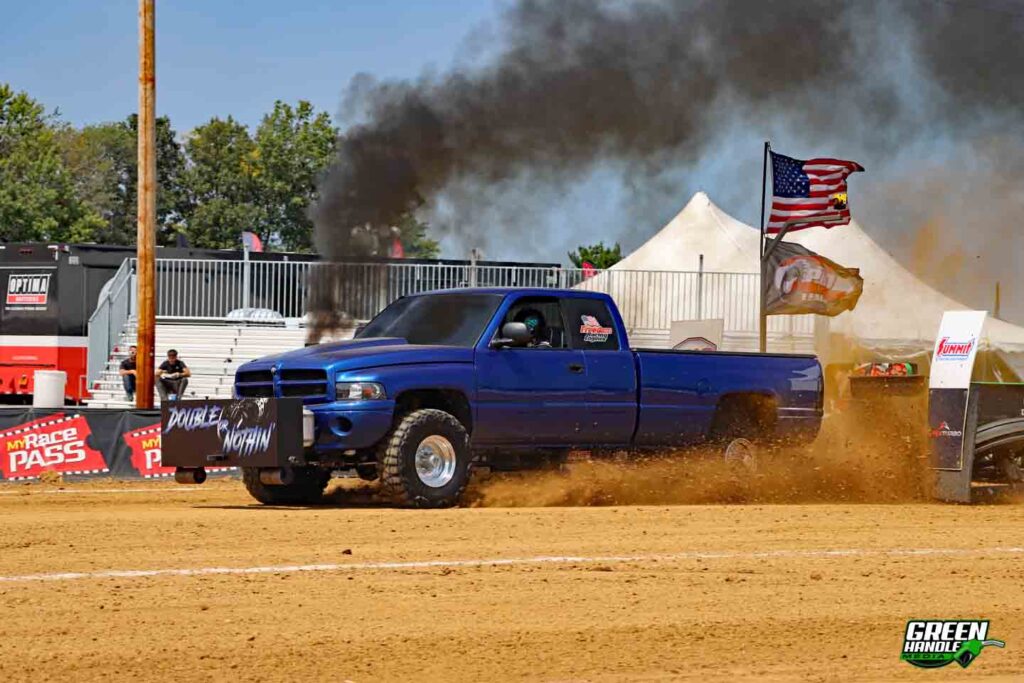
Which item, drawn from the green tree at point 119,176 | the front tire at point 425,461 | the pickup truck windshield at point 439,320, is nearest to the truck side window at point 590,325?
the pickup truck windshield at point 439,320

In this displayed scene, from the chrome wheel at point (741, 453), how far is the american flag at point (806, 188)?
11.6 m

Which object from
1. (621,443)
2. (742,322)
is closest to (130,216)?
(742,322)

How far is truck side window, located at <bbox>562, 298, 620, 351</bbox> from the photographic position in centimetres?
1459

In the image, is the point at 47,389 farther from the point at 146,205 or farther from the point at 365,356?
the point at 365,356

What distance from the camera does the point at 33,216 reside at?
70.2 m

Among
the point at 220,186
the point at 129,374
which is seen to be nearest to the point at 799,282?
the point at 129,374

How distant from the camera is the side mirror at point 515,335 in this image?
1366cm

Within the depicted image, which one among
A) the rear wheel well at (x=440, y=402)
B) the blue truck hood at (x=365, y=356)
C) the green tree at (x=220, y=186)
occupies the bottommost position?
the rear wheel well at (x=440, y=402)

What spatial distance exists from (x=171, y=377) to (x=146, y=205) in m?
→ 4.54

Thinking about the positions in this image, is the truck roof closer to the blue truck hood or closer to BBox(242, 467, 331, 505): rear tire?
the blue truck hood

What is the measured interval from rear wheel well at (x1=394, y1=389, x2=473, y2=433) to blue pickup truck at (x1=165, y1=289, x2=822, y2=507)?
0.04 ft

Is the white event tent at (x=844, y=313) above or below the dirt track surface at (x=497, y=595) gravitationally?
above

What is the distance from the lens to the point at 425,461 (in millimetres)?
13453

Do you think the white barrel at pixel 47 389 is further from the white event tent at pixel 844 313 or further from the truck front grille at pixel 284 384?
the truck front grille at pixel 284 384
